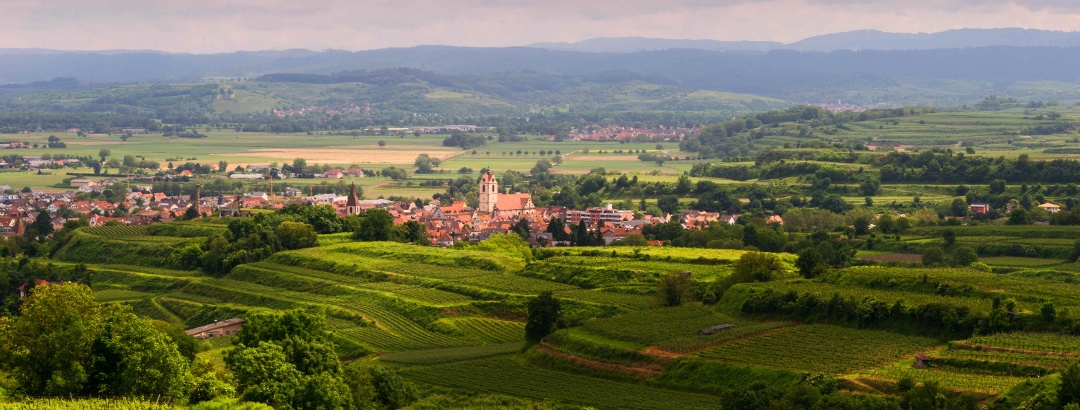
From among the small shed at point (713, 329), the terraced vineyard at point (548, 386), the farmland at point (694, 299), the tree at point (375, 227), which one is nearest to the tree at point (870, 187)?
the farmland at point (694, 299)

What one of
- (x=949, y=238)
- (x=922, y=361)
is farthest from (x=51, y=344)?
(x=949, y=238)

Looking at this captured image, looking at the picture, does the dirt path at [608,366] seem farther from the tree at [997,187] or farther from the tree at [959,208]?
the tree at [997,187]

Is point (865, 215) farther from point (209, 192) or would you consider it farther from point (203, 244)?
point (209, 192)

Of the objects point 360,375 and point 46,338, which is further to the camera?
point 360,375

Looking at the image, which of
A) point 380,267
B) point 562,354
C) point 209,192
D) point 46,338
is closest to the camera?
point 46,338

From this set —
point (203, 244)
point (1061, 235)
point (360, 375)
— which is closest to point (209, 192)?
point (203, 244)

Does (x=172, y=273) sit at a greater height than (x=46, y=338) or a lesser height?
lesser

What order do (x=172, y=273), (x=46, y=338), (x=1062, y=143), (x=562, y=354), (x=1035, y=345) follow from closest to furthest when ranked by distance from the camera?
(x=46, y=338), (x=1035, y=345), (x=562, y=354), (x=172, y=273), (x=1062, y=143)
